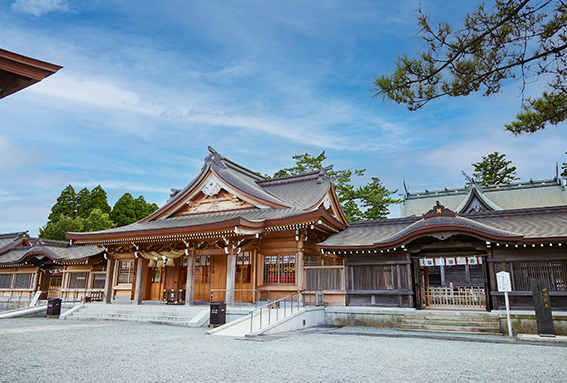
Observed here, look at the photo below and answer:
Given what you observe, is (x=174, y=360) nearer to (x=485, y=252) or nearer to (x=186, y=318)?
(x=186, y=318)

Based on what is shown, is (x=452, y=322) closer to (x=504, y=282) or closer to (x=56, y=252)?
(x=504, y=282)

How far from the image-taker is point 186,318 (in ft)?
47.5

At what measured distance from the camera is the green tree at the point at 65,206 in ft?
147

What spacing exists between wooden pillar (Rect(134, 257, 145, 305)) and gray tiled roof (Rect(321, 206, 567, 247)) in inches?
368

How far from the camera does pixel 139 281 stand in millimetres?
18062

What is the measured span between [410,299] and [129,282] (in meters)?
14.7

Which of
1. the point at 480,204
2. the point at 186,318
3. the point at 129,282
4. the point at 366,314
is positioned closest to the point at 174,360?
the point at 186,318

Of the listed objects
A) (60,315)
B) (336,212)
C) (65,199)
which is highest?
(65,199)

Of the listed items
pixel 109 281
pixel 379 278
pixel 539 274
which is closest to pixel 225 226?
pixel 379 278

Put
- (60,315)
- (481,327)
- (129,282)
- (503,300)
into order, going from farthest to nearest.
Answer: (129,282) → (60,315) → (503,300) → (481,327)

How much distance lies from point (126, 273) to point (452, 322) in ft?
54.1

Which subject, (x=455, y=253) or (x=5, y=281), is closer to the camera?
(x=455, y=253)

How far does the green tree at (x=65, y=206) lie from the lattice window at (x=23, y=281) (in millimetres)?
20216

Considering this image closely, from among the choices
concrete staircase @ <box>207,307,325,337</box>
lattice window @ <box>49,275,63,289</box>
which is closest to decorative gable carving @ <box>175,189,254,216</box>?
concrete staircase @ <box>207,307,325,337</box>
